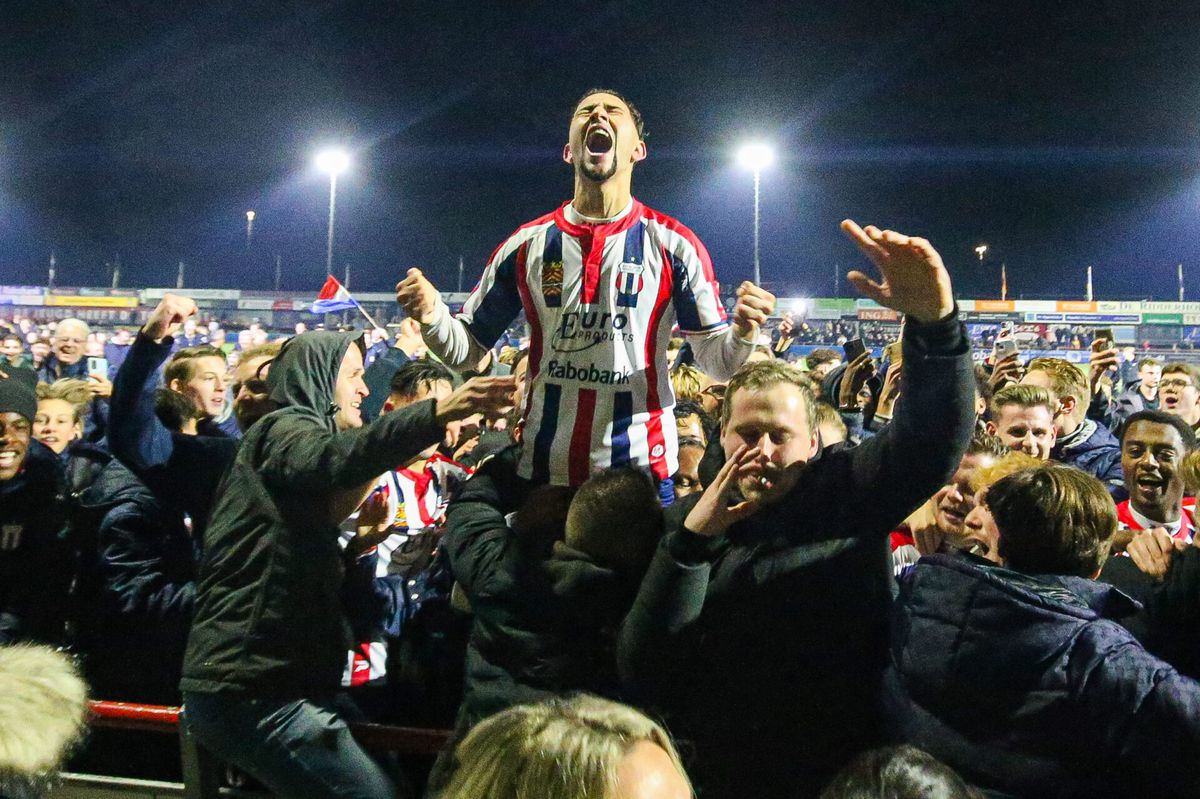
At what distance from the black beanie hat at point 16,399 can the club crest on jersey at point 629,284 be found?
268 centimetres

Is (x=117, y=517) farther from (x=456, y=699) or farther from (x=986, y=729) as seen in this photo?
(x=986, y=729)

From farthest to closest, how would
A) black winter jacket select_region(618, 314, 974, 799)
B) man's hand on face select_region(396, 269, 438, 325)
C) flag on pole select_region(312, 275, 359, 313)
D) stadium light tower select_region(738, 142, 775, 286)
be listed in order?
stadium light tower select_region(738, 142, 775, 286)
flag on pole select_region(312, 275, 359, 313)
man's hand on face select_region(396, 269, 438, 325)
black winter jacket select_region(618, 314, 974, 799)

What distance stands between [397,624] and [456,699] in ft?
1.23

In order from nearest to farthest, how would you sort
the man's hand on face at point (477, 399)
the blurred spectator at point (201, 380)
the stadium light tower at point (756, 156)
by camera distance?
the man's hand on face at point (477, 399)
the blurred spectator at point (201, 380)
the stadium light tower at point (756, 156)

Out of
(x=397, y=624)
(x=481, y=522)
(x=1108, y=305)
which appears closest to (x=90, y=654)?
(x=397, y=624)

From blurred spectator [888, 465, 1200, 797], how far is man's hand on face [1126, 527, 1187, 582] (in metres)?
0.34

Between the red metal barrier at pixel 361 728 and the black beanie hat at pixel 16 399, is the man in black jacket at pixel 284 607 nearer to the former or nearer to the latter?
the red metal barrier at pixel 361 728

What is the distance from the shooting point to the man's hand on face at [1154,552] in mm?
2336

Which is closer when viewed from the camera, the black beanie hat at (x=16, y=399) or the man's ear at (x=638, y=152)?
the man's ear at (x=638, y=152)

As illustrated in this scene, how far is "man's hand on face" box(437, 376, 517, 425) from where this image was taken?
2.42 m

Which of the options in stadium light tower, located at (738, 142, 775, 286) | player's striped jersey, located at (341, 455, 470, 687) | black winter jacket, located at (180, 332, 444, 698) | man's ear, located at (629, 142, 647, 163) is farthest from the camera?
stadium light tower, located at (738, 142, 775, 286)

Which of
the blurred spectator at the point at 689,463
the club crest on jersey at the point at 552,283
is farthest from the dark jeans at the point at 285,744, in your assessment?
the blurred spectator at the point at 689,463

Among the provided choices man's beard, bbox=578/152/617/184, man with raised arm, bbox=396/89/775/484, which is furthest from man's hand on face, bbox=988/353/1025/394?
man's beard, bbox=578/152/617/184

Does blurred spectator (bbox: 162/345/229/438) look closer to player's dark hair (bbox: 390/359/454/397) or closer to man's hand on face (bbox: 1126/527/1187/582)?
player's dark hair (bbox: 390/359/454/397)
